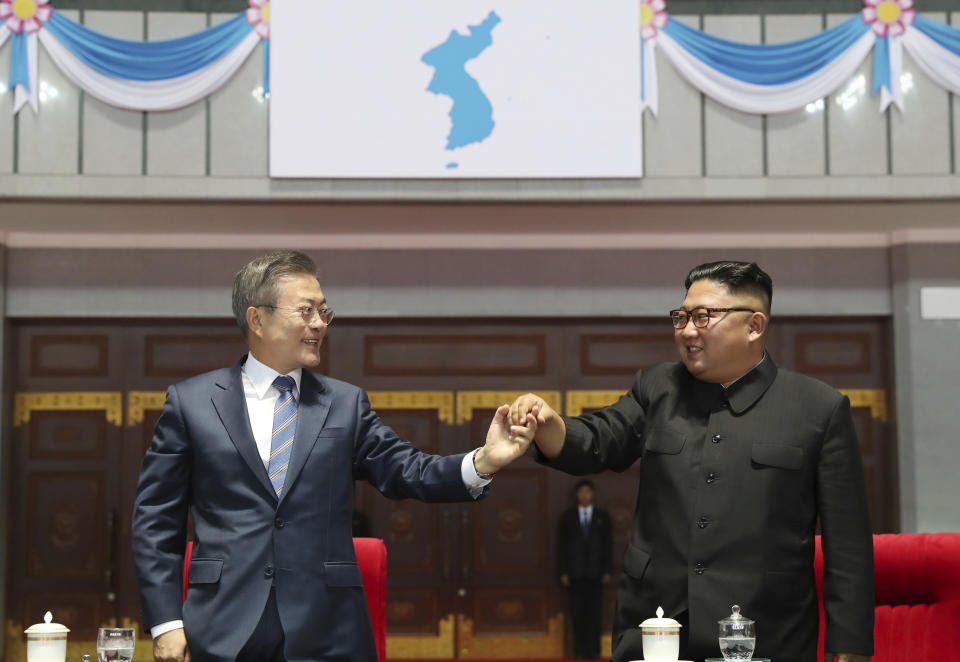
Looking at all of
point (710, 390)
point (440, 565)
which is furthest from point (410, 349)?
point (710, 390)

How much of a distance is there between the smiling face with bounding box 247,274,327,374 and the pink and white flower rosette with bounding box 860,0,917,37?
228 inches

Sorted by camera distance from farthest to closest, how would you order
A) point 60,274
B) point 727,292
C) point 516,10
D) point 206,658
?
point 60,274, point 516,10, point 727,292, point 206,658

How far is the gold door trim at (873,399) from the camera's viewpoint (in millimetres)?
8727

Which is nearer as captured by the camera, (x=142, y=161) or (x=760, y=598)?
(x=760, y=598)

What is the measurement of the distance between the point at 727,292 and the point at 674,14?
4.98m

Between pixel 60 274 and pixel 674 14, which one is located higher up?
pixel 674 14


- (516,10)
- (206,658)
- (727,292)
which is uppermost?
(516,10)

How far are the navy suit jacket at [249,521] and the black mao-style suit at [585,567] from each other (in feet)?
18.4

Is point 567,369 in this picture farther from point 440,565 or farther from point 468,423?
point 440,565

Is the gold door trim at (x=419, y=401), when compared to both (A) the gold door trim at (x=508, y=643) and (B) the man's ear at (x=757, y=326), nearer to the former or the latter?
(A) the gold door trim at (x=508, y=643)

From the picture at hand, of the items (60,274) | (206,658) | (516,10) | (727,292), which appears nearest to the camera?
(206,658)

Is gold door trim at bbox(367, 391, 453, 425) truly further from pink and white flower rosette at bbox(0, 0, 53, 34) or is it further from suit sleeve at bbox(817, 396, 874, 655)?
suit sleeve at bbox(817, 396, 874, 655)

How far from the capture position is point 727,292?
3.08 m

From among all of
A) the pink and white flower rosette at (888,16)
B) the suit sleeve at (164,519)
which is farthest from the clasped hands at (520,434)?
the pink and white flower rosette at (888,16)
